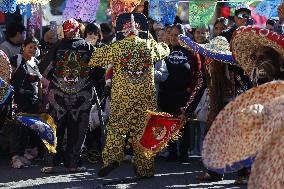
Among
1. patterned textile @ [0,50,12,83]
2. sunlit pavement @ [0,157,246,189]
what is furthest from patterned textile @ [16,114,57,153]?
patterned textile @ [0,50,12,83]

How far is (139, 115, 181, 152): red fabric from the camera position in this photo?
23.2 ft

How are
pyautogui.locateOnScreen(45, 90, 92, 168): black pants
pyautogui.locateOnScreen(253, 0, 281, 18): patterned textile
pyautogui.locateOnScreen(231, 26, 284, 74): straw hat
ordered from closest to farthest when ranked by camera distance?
pyautogui.locateOnScreen(231, 26, 284, 74): straw hat → pyautogui.locateOnScreen(45, 90, 92, 168): black pants → pyautogui.locateOnScreen(253, 0, 281, 18): patterned textile

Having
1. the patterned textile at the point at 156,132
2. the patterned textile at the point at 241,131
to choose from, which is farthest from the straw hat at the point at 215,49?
the patterned textile at the point at 241,131

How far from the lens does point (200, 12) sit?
11258mm

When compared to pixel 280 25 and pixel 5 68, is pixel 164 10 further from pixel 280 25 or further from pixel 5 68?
pixel 280 25

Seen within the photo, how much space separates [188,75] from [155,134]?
5.79 feet

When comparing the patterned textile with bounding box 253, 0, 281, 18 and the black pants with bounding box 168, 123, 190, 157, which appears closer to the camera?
the black pants with bounding box 168, 123, 190, 157

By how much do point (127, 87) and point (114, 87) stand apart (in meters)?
0.15

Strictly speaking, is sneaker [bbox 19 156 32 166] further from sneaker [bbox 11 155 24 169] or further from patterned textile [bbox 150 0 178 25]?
patterned textile [bbox 150 0 178 25]

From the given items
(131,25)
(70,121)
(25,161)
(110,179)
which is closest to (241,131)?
(131,25)

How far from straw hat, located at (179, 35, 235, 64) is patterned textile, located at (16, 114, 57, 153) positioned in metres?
1.93

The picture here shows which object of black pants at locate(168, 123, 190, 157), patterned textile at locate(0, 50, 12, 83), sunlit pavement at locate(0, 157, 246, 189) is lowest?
sunlit pavement at locate(0, 157, 246, 189)

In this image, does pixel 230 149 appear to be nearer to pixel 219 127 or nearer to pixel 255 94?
pixel 219 127

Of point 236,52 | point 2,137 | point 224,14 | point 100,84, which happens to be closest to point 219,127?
point 236,52
